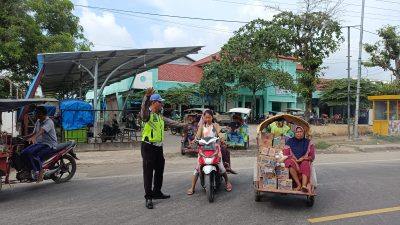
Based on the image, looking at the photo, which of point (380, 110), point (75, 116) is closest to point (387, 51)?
point (380, 110)

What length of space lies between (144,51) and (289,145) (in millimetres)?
10407

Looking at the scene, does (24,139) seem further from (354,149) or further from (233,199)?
(354,149)

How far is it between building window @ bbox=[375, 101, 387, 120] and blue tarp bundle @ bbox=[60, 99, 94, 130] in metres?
16.4

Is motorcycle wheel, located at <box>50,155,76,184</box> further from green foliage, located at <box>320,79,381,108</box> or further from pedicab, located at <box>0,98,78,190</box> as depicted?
green foliage, located at <box>320,79,381,108</box>

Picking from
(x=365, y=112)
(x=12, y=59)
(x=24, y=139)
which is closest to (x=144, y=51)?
(x=12, y=59)

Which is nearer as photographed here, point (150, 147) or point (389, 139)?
point (150, 147)

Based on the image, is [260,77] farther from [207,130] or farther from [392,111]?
[207,130]

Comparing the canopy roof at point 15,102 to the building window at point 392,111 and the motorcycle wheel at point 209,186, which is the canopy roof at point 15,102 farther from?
the building window at point 392,111

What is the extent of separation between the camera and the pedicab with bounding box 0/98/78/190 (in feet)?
24.2

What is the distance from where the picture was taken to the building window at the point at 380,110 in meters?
23.4

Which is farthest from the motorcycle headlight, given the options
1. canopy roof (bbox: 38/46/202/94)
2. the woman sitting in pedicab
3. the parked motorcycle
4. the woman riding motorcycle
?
canopy roof (bbox: 38/46/202/94)

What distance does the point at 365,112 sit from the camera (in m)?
46.8

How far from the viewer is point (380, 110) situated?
77.5ft

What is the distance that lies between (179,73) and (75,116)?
Result: 2516 centimetres
